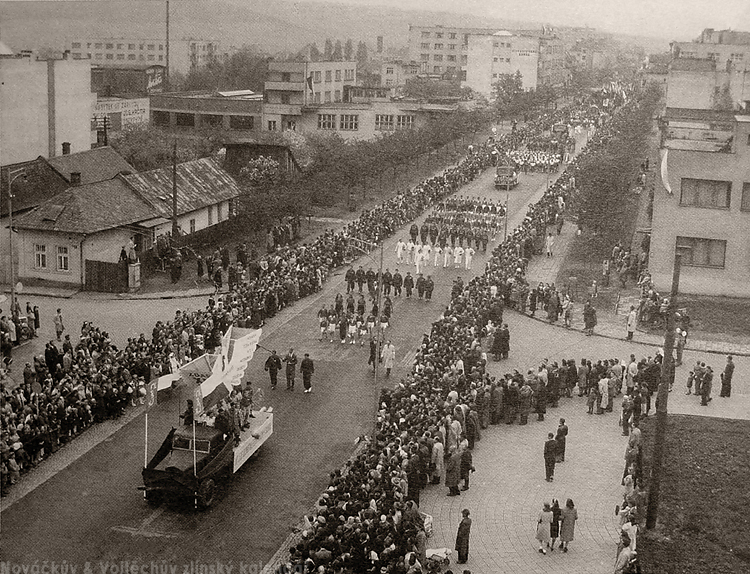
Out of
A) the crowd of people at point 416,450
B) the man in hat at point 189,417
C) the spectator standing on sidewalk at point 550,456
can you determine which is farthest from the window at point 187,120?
the spectator standing on sidewalk at point 550,456

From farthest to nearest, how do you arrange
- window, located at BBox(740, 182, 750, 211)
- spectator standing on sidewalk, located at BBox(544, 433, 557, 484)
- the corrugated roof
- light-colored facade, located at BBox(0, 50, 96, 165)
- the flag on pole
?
light-colored facade, located at BBox(0, 50, 96, 165), the corrugated roof, window, located at BBox(740, 182, 750, 211), spectator standing on sidewalk, located at BBox(544, 433, 557, 484), the flag on pole

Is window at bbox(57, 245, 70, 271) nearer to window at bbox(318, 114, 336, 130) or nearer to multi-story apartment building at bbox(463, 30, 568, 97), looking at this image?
window at bbox(318, 114, 336, 130)

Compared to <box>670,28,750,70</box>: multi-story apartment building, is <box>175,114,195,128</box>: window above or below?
below

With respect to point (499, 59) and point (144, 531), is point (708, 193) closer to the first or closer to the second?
point (144, 531)

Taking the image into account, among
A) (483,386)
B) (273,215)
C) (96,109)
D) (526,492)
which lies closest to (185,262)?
(273,215)

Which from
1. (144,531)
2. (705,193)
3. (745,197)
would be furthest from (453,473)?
(745,197)

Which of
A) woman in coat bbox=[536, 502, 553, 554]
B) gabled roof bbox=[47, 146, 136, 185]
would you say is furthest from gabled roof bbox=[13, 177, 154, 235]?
woman in coat bbox=[536, 502, 553, 554]
